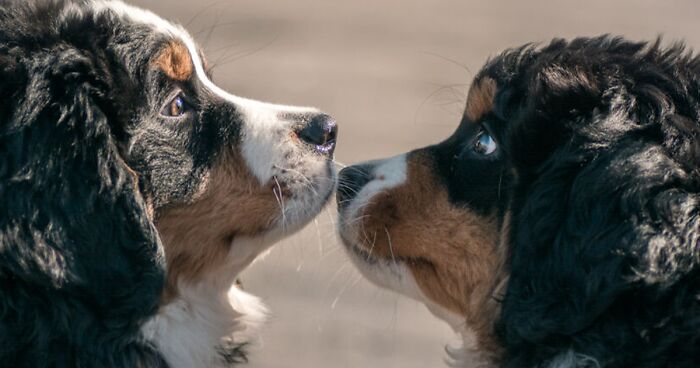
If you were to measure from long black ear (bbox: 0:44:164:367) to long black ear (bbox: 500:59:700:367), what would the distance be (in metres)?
1.35

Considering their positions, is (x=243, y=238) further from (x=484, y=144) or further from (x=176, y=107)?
(x=484, y=144)

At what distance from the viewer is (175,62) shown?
17.0 ft

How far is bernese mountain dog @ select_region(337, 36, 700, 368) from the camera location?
4.09m

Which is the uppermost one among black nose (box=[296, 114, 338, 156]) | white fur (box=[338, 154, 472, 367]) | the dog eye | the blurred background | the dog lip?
the dog eye

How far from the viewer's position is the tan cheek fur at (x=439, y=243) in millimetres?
4941

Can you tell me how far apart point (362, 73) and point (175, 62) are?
6725 millimetres

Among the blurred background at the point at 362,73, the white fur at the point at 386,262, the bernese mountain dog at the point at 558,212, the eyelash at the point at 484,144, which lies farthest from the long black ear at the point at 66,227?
the blurred background at the point at 362,73

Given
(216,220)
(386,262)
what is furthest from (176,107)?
(386,262)

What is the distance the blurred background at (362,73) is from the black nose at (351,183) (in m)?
2.34

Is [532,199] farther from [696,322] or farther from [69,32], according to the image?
[69,32]

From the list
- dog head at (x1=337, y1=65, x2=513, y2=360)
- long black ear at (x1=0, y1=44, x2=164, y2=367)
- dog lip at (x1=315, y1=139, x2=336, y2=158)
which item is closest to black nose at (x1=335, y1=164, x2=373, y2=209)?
dog head at (x1=337, y1=65, x2=513, y2=360)

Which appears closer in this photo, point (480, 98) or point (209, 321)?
point (480, 98)

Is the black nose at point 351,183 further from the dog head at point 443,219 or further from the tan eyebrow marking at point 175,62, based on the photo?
the tan eyebrow marking at point 175,62

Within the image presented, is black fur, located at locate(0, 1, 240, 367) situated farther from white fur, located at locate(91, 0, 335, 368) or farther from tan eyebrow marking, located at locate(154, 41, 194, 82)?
white fur, located at locate(91, 0, 335, 368)
